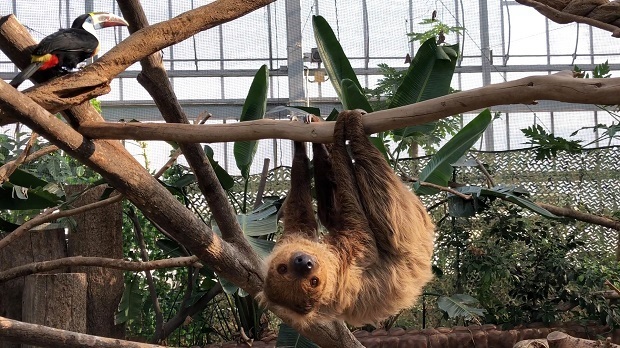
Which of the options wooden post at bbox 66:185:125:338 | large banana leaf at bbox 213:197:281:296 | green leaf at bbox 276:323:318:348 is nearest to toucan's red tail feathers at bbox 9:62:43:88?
large banana leaf at bbox 213:197:281:296

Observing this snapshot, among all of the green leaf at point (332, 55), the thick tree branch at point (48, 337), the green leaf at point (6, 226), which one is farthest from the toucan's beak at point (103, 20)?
the green leaf at point (6, 226)

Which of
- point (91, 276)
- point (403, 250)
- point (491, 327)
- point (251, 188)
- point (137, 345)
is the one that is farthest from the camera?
point (251, 188)

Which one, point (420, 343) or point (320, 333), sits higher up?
point (320, 333)

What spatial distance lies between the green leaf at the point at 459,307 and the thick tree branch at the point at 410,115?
4131mm

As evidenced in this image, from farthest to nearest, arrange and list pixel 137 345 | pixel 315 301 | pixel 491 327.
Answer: pixel 491 327 → pixel 137 345 → pixel 315 301

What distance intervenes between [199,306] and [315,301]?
4.09 metres

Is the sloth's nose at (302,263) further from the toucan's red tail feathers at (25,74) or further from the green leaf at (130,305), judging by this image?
the green leaf at (130,305)

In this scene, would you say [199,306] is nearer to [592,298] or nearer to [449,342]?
[449,342]

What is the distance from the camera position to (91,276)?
7.09m

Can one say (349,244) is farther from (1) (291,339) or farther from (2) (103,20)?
(2) (103,20)

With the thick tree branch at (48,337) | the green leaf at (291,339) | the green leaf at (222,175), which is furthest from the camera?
the green leaf at (222,175)

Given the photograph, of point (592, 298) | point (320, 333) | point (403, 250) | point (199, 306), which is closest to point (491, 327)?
point (592, 298)

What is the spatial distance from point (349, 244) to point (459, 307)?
11.7 feet

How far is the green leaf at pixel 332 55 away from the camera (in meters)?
5.47
